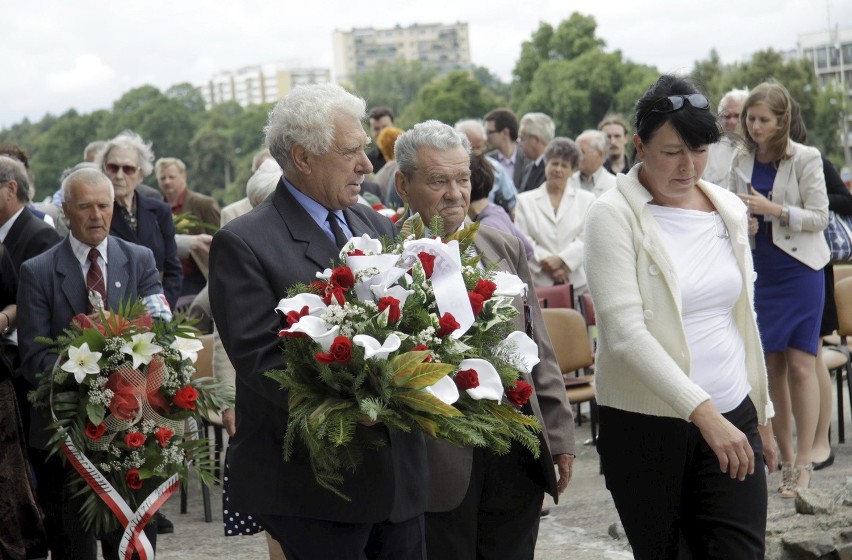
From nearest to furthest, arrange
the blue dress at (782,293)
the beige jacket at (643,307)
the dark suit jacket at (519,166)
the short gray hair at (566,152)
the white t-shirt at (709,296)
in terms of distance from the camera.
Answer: the beige jacket at (643,307)
the white t-shirt at (709,296)
the blue dress at (782,293)
the short gray hair at (566,152)
the dark suit jacket at (519,166)

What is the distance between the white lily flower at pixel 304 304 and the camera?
2.99 metres

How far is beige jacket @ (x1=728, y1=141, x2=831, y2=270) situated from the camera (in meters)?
6.84

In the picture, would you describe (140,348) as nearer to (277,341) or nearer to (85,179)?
(85,179)

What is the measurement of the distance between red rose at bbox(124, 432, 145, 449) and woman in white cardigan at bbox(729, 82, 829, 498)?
141 inches

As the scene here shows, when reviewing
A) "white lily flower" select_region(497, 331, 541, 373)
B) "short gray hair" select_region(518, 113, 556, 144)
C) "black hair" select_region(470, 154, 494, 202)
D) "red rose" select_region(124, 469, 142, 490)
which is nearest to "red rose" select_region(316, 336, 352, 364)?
"white lily flower" select_region(497, 331, 541, 373)

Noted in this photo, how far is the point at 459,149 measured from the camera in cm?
427

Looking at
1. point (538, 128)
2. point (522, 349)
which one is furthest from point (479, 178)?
point (538, 128)

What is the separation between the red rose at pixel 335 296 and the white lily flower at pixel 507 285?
481 millimetres

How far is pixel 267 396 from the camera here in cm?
313

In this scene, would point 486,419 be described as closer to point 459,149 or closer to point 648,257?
point 648,257

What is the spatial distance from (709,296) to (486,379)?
1.09m

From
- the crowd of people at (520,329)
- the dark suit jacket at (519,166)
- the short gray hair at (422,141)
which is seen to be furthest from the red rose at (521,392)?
the dark suit jacket at (519,166)

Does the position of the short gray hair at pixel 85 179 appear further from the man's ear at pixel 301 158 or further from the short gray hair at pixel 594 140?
→ the short gray hair at pixel 594 140

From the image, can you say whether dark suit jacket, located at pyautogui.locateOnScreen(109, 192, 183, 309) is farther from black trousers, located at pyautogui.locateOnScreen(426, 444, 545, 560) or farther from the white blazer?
black trousers, located at pyautogui.locateOnScreen(426, 444, 545, 560)
